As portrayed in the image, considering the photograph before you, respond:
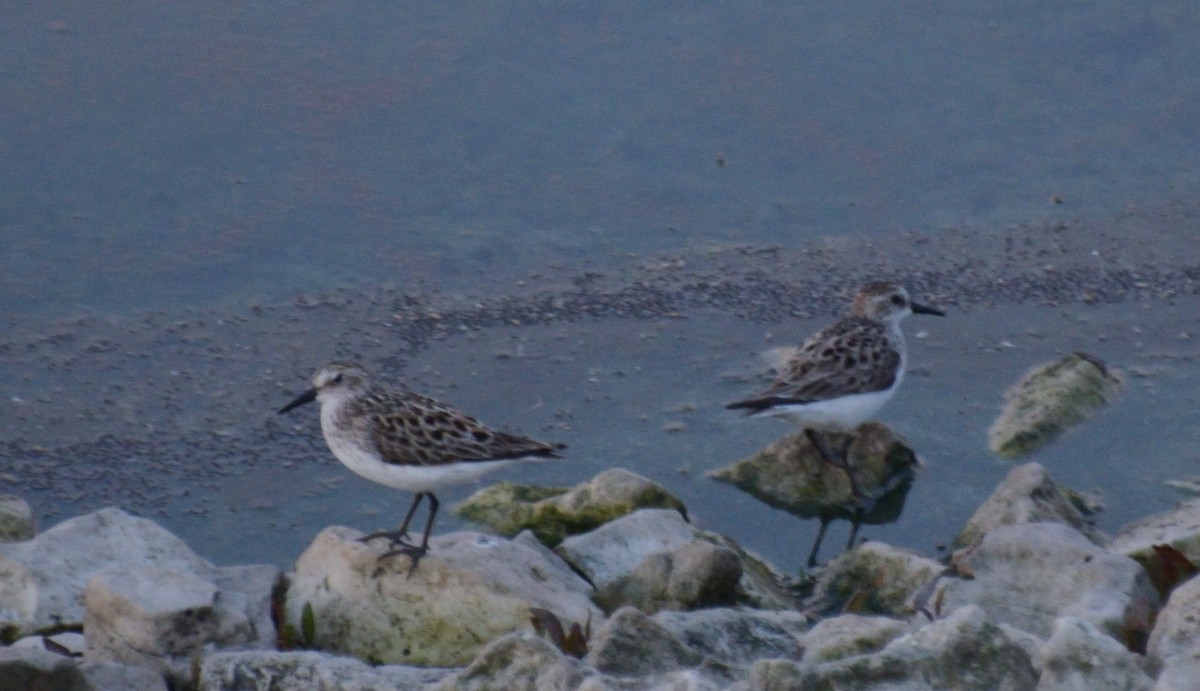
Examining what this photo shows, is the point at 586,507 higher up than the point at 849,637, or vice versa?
the point at 849,637

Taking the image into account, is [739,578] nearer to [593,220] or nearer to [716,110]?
[593,220]

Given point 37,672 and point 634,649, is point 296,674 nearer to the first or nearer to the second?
point 37,672

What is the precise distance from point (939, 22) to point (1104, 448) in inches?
178

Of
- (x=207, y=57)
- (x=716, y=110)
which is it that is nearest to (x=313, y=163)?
(x=207, y=57)

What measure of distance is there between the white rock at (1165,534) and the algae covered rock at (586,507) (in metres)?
2.01

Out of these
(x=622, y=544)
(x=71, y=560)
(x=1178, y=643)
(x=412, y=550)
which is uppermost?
(x=1178, y=643)

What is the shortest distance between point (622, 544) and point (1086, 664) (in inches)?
102

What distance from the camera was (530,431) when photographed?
9.21 metres

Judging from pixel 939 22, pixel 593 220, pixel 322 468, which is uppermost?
pixel 939 22

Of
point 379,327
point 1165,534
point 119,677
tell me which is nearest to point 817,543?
point 1165,534

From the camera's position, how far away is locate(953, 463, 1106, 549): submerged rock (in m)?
8.20

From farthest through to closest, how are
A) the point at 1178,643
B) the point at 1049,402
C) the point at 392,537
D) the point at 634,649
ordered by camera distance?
the point at 1049,402
the point at 392,537
the point at 1178,643
the point at 634,649

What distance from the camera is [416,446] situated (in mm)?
7664

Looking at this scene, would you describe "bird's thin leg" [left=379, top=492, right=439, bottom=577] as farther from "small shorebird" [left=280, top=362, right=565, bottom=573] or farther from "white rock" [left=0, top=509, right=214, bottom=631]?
"white rock" [left=0, top=509, right=214, bottom=631]
